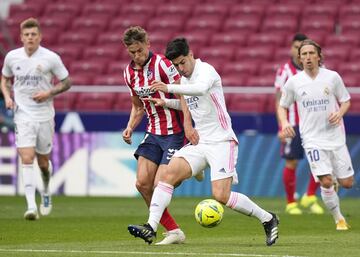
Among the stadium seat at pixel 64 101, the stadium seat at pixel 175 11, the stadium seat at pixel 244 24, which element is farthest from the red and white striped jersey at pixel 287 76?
the stadium seat at pixel 175 11

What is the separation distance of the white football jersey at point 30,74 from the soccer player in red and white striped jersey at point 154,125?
3.61 meters

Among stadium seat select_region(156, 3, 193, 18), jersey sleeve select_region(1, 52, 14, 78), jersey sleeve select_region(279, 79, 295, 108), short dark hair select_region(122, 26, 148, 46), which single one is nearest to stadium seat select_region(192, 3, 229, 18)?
stadium seat select_region(156, 3, 193, 18)

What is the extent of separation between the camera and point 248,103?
20812mm

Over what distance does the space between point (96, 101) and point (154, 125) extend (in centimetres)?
1038

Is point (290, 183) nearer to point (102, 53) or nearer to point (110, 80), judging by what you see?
point (110, 80)

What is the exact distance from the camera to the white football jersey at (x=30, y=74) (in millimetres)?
14945

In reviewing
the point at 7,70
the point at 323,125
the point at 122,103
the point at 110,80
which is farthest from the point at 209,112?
the point at 110,80

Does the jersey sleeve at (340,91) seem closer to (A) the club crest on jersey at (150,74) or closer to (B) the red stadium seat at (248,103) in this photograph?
(A) the club crest on jersey at (150,74)

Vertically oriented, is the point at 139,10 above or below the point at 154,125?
above

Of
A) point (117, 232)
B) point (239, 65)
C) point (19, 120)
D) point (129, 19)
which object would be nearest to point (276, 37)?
point (239, 65)

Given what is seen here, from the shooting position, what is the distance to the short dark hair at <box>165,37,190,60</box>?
1068cm

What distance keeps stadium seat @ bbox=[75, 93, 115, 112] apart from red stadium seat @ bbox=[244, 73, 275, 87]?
2934 mm

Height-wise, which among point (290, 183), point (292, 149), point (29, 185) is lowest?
point (290, 183)

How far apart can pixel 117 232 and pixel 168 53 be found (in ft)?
9.41
